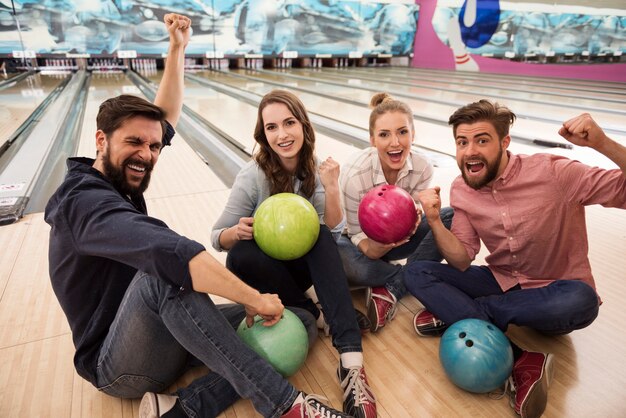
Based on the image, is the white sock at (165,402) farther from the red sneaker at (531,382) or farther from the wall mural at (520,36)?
the wall mural at (520,36)

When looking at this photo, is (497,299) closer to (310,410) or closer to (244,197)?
(310,410)

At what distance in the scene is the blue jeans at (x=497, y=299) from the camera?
1.22 m

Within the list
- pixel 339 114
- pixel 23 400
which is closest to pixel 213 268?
pixel 23 400

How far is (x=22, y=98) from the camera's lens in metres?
5.55

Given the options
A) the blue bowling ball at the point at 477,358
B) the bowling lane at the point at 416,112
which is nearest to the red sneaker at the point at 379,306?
the blue bowling ball at the point at 477,358

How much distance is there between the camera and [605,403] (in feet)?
3.77

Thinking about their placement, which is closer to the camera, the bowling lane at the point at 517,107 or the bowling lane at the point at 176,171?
the bowling lane at the point at 176,171

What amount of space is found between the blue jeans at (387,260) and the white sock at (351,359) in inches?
15.7

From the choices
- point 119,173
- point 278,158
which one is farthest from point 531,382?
point 119,173

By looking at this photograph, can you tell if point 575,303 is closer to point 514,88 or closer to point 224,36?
point 514,88

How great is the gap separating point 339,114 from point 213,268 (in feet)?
14.0

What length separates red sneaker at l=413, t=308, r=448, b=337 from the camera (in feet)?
4.69

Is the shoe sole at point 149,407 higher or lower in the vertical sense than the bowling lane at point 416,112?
lower

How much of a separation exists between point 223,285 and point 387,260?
0.93 metres
